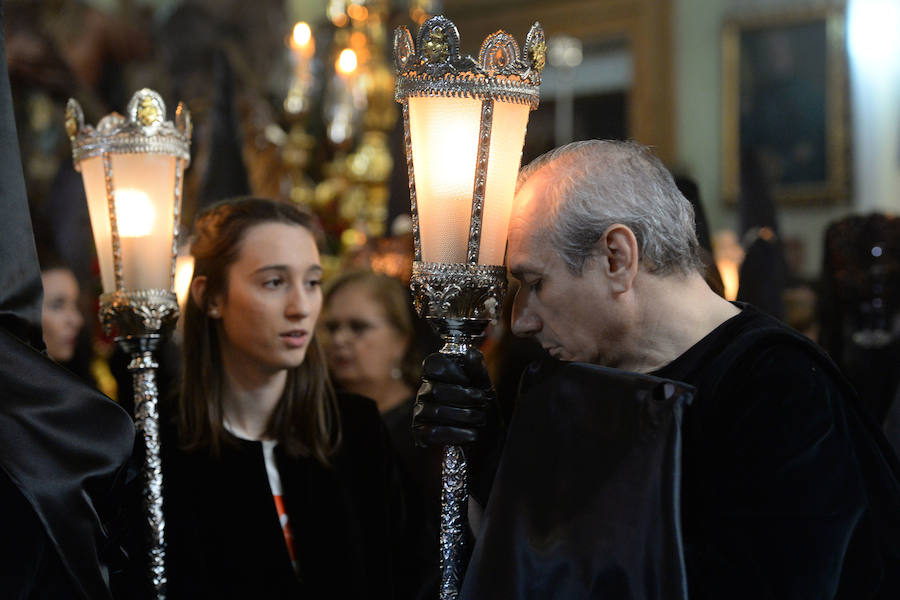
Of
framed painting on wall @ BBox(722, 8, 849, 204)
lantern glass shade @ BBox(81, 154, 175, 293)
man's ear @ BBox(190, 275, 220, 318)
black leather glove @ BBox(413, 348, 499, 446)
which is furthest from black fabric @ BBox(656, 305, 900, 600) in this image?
framed painting on wall @ BBox(722, 8, 849, 204)

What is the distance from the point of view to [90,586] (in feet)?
6.23

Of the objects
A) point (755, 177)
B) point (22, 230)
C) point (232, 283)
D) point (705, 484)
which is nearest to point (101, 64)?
point (755, 177)

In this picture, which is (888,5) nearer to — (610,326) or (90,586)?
(610,326)

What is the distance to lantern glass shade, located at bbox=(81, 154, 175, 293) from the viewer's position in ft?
7.89

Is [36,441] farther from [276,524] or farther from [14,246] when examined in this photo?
[276,524]

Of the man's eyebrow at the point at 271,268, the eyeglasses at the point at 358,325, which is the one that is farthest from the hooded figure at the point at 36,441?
the eyeglasses at the point at 358,325

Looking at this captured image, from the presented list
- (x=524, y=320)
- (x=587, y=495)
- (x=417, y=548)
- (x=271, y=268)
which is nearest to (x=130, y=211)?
(x=271, y=268)

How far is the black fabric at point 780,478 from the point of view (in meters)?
1.64

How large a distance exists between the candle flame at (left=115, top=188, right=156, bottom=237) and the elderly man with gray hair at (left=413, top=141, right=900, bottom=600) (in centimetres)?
84

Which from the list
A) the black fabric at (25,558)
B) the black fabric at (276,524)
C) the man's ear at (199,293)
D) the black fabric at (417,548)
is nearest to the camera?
the black fabric at (25,558)

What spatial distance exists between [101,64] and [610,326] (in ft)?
30.7

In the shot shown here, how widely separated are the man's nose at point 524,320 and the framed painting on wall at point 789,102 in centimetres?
855

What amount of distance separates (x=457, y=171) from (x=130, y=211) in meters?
0.86

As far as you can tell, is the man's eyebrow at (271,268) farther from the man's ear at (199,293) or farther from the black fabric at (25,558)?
the black fabric at (25,558)
